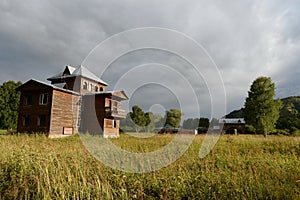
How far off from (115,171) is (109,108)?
21516 millimetres

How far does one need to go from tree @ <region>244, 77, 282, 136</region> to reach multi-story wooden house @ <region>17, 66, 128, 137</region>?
20.6m

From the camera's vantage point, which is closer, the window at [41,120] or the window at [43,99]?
the window at [41,120]

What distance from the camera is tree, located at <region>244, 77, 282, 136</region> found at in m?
31.3

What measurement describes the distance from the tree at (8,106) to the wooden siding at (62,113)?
83.7 ft

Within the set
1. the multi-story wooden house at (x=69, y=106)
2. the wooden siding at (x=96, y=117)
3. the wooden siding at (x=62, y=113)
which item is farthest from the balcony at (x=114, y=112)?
the wooden siding at (x=62, y=113)

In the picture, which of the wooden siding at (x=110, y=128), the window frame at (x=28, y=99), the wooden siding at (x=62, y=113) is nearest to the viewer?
the wooden siding at (x=62, y=113)

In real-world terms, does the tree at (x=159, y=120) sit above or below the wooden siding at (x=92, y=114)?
below

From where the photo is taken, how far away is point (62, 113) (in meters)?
23.7

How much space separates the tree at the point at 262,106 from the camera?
31.3 meters

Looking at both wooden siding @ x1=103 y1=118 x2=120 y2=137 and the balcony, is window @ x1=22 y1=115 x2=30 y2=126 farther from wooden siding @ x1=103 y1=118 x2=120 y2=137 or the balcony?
the balcony

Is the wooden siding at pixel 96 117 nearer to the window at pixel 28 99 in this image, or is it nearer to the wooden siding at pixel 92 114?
the wooden siding at pixel 92 114

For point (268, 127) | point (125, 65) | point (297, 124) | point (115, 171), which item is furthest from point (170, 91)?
point (297, 124)

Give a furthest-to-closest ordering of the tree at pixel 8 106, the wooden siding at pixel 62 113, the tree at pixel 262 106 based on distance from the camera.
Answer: the tree at pixel 8 106
the tree at pixel 262 106
the wooden siding at pixel 62 113

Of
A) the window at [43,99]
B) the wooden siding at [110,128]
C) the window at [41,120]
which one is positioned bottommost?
the wooden siding at [110,128]
